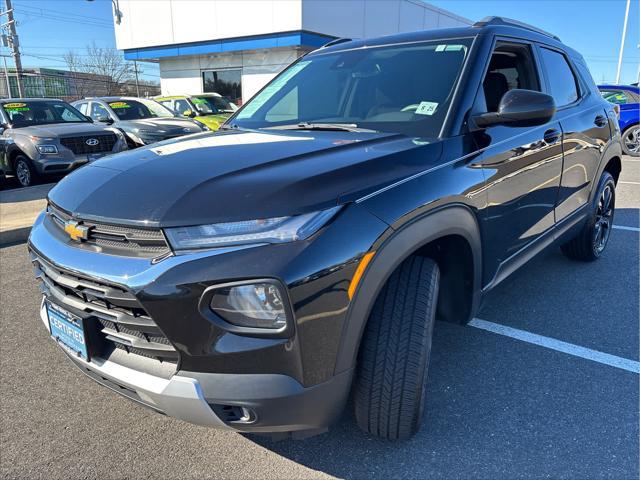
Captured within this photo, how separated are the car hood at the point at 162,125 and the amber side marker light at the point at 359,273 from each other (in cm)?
886

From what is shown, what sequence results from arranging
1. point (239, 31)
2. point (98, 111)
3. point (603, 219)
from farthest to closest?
point (239, 31), point (98, 111), point (603, 219)

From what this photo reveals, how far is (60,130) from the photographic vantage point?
27.9 ft

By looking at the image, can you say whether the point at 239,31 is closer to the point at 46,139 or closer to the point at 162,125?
the point at 162,125

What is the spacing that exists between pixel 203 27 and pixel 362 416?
21595 mm

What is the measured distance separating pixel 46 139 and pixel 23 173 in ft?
2.87

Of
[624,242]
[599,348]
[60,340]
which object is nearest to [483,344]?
[599,348]

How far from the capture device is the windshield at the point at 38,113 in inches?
360

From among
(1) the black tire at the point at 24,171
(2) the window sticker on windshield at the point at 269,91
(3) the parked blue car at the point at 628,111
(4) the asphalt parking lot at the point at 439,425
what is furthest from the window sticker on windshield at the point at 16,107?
(3) the parked blue car at the point at 628,111

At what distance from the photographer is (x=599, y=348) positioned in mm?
3066

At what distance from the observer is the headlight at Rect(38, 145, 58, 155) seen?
26.7ft

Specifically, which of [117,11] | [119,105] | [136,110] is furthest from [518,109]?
[117,11]

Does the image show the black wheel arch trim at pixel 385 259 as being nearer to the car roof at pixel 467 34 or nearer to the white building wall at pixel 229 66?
the car roof at pixel 467 34

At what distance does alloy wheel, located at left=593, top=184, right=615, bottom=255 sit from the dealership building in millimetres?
15250

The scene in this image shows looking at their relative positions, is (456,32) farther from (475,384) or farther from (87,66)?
(87,66)
